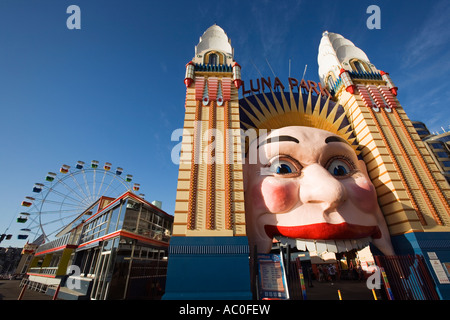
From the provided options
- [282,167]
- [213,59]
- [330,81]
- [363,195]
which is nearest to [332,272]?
[363,195]

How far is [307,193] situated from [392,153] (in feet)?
18.3

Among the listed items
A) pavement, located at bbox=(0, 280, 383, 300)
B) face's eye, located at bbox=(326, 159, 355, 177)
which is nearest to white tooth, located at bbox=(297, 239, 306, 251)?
pavement, located at bbox=(0, 280, 383, 300)

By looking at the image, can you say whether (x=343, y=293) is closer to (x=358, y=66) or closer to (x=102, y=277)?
(x=102, y=277)

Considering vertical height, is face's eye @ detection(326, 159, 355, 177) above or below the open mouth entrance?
above

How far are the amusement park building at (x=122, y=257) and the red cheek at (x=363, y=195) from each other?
9.03 meters

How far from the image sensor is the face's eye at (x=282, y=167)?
7973 mm

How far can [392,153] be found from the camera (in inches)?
370

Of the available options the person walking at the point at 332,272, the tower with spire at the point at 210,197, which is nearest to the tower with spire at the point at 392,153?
the tower with spire at the point at 210,197

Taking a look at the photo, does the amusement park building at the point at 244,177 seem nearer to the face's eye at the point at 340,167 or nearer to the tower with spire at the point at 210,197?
the tower with spire at the point at 210,197

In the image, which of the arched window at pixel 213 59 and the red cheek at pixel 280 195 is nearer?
the red cheek at pixel 280 195

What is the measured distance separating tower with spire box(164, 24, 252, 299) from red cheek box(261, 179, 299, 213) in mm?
992

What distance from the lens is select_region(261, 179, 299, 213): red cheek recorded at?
7241 mm

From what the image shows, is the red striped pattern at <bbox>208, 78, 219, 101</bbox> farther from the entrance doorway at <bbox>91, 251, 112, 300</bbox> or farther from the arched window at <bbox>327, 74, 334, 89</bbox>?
the entrance doorway at <bbox>91, 251, 112, 300</bbox>
